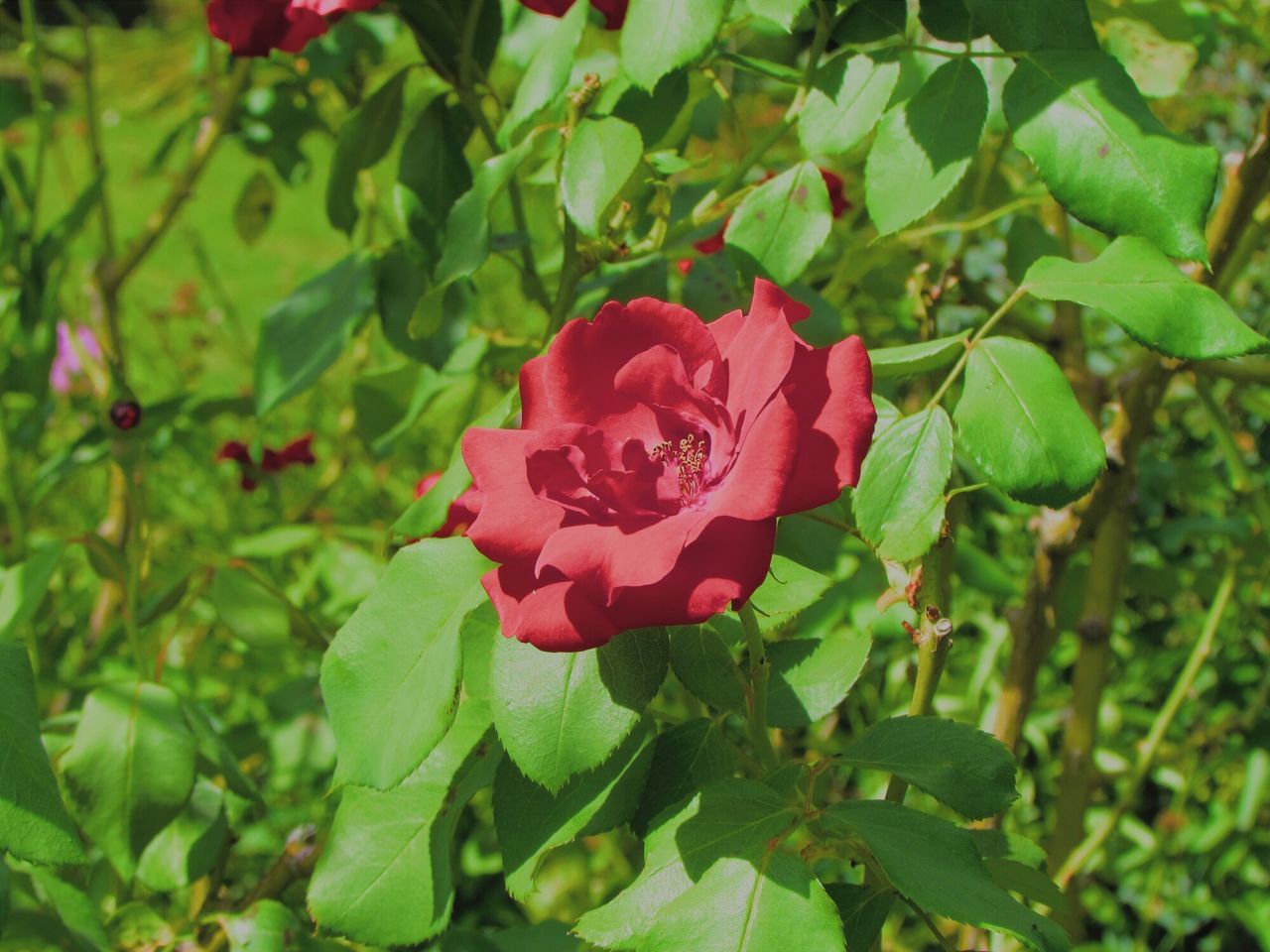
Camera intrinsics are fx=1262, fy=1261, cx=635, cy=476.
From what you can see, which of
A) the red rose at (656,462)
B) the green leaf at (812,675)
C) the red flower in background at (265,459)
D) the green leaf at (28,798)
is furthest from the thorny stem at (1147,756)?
the red flower in background at (265,459)

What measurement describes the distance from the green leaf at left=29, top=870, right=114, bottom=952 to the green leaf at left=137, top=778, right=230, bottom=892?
0.04m

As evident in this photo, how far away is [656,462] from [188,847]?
544 mm

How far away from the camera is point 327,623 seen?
1328 mm

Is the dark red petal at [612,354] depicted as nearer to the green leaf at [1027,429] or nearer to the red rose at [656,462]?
the red rose at [656,462]

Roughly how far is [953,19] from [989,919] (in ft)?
1.46

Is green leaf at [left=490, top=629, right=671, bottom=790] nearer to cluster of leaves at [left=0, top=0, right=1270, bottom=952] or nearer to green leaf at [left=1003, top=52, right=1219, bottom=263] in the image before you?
cluster of leaves at [left=0, top=0, right=1270, bottom=952]

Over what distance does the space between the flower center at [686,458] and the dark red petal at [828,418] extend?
2.0 inches

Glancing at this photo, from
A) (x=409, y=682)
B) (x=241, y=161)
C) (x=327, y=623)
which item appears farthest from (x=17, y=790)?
(x=241, y=161)

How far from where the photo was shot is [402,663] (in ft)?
1.76

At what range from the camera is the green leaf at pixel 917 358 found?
589 millimetres

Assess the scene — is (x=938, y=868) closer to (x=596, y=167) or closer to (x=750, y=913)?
(x=750, y=913)

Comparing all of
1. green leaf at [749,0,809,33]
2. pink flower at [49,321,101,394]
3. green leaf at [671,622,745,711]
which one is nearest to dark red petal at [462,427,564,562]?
green leaf at [671,622,745,711]

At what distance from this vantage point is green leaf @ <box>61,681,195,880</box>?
0.76 m

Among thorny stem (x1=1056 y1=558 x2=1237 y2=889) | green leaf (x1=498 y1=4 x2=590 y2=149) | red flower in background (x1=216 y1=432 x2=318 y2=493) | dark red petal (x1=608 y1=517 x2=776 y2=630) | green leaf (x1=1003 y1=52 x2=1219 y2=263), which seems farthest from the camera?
red flower in background (x1=216 y1=432 x2=318 y2=493)
